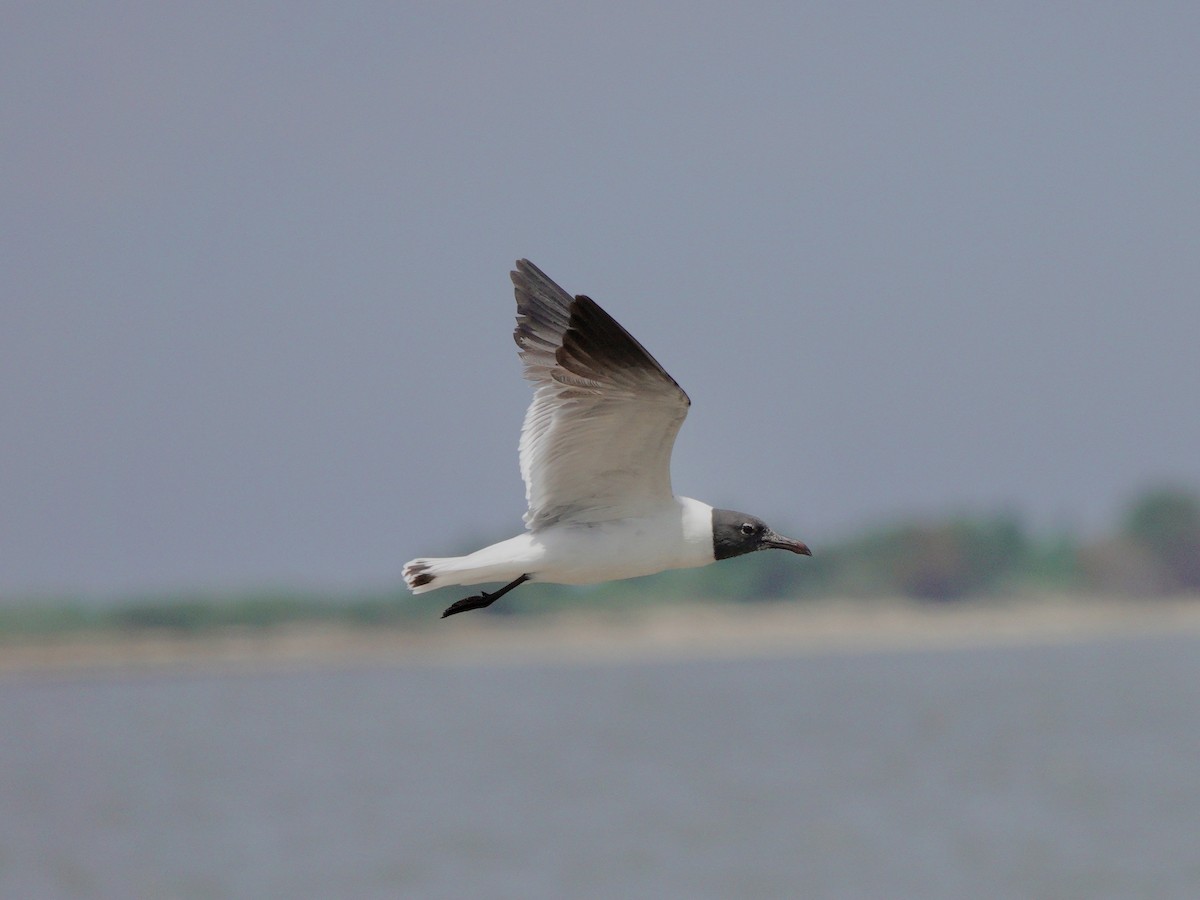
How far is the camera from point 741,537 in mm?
10914

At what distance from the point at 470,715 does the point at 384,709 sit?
199 inches

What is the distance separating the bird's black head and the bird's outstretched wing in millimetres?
370

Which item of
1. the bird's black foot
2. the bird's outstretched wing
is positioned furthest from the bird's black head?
the bird's black foot

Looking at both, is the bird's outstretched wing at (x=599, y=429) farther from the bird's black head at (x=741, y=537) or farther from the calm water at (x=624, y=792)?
the calm water at (x=624, y=792)

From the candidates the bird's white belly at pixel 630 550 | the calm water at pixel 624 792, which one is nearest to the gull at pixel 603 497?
the bird's white belly at pixel 630 550

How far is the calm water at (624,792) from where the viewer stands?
3569cm

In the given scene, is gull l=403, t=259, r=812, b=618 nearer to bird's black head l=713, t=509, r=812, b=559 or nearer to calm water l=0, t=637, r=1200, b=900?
bird's black head l=713, t=509, r=812, b=559

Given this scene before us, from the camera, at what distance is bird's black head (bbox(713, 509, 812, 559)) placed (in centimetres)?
1085

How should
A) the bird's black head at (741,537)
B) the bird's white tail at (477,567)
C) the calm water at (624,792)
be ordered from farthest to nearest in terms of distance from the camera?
1. the calm water at (624,792)
2. the bird's black head at (741,537)
3. the bird's white tail at (477,567)

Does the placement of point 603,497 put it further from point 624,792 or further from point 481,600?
point 624,792

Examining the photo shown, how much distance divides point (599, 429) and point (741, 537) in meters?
1.06

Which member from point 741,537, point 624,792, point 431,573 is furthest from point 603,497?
point 624,792

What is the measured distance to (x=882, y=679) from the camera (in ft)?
256

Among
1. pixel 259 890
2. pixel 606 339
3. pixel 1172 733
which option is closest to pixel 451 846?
pixel 259 890
